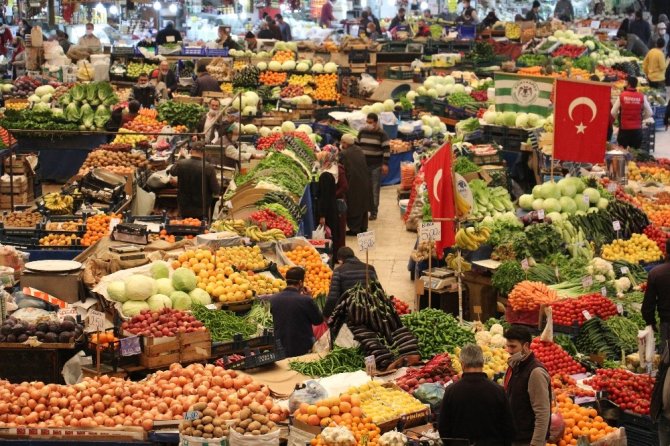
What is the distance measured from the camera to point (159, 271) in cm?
984

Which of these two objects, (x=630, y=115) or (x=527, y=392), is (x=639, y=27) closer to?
(x=630, y=115)

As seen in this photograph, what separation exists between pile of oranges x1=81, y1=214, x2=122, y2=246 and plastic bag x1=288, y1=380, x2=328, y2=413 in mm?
4713

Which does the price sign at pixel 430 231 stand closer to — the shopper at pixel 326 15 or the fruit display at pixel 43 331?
the fruit display at pixel 43 331

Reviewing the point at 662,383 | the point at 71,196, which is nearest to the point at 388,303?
the point at 662,383

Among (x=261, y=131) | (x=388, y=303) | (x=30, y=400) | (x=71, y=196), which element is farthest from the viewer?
(x=261, y=131)

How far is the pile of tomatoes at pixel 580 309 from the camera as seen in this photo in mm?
10117

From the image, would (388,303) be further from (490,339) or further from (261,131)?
(261,131)

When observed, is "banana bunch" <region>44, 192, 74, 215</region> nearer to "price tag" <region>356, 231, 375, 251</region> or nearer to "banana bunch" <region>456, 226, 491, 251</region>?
"banana bunch" <region>456, 226, 491, 251</region>

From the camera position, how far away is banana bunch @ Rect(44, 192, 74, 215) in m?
12.9

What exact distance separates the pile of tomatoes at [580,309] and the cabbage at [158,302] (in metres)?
3.25

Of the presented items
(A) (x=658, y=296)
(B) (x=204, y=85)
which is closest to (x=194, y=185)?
(A) (x=658, y=296)

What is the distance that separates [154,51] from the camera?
25.0 meters

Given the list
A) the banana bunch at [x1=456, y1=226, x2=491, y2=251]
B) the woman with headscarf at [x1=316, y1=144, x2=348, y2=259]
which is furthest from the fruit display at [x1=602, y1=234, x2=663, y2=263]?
the woman with headscarf at [x1=316, y1=144, x2=348, y2=259]

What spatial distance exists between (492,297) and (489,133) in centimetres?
550
